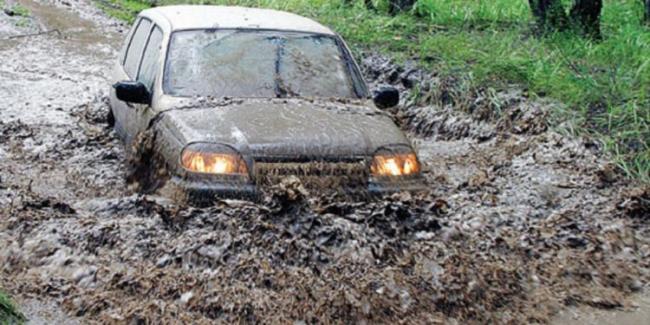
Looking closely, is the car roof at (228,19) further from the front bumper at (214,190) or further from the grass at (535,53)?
the grass at (535,53)

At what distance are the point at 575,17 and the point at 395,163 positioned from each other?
6591mm

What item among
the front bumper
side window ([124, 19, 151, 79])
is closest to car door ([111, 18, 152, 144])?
side window ([124, 19, 151, 79])

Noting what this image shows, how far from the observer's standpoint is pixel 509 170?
7.12 m

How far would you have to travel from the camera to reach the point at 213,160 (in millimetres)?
4895

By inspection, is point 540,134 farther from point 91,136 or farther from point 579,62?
point 91,136

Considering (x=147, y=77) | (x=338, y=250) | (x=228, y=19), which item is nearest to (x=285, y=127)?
(x=338, y=250)

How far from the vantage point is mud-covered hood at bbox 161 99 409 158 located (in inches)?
196

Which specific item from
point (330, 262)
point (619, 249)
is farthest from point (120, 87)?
point (619, 249)

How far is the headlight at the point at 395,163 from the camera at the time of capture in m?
5.17

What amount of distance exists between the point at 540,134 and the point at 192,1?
13872 millimetres

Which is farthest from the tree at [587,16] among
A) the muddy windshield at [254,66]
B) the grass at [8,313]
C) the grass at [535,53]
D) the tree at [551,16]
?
the grass at [8,313]

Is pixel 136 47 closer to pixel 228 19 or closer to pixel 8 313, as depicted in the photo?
pixel 228 19

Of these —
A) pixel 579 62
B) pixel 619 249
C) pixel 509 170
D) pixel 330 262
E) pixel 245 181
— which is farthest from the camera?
pixel 579 62

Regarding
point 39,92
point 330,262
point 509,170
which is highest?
point 330,262
